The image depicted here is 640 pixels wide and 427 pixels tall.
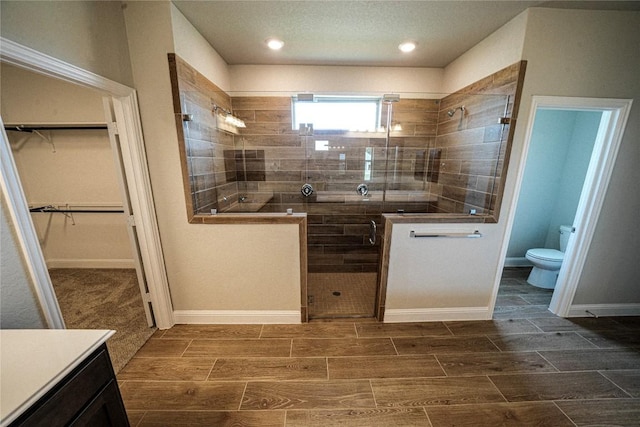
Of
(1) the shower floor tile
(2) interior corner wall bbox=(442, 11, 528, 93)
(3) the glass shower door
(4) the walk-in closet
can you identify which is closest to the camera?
(2) interior corner wall bbox=(442, 11, 528, 93)

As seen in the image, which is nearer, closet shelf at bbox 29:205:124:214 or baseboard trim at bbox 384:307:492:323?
baseboard trim at bbox 384:307:492:323

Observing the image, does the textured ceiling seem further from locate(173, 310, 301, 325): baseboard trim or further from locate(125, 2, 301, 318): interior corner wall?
locate(173, 310, 301, 325): baseboard trim

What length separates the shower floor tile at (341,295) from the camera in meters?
2.32

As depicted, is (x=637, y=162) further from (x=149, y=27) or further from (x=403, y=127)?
(x=149, y=27)

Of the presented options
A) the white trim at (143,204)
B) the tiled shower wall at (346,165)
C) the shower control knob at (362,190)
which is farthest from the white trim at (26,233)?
the shower control knob at (362,190)

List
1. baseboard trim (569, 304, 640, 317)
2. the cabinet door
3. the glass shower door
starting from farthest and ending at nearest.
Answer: the glass shower door < baseboard trim (569, 304, 640, 317) < the cabinet door

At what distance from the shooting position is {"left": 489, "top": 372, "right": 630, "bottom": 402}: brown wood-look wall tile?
58.7 inches

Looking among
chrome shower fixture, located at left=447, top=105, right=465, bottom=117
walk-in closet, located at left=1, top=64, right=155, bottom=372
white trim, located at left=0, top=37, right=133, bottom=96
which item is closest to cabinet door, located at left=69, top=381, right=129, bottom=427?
walk-in closet, located at left=1, top=64, right=155, bottom=372

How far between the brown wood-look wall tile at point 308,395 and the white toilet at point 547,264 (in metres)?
2.61

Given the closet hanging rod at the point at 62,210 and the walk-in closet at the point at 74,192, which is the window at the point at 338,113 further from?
the closet hanging rod at the point at 62,210

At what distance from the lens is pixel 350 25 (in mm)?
1860

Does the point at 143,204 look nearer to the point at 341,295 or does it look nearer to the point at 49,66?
the point at 49,66

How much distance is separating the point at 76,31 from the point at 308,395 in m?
2.58

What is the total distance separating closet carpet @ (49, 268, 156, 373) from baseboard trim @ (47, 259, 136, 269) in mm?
64
